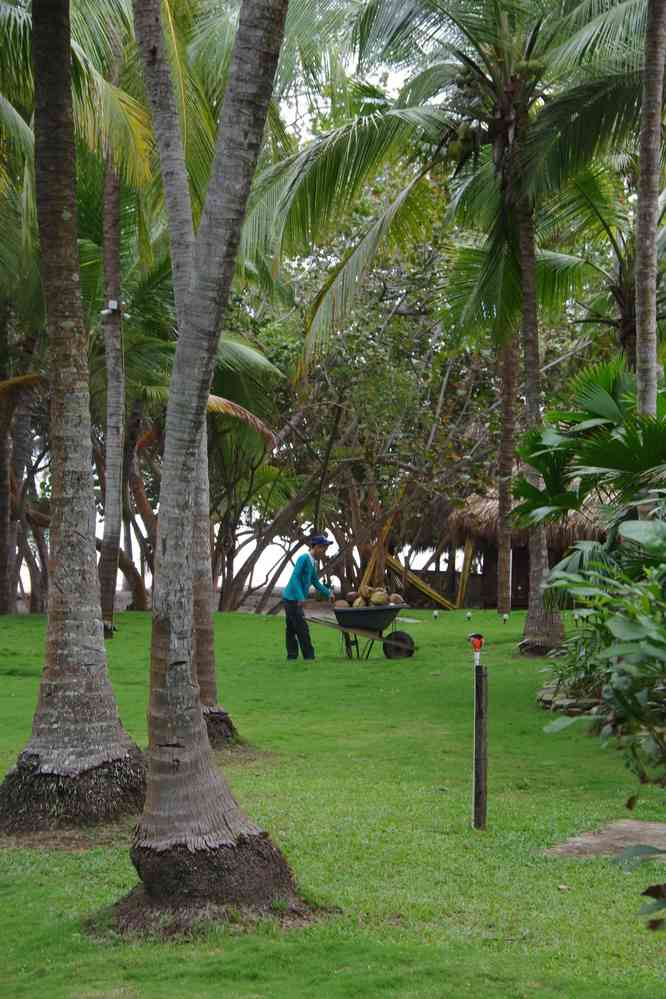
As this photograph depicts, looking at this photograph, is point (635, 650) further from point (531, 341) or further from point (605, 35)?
point (531, 341)

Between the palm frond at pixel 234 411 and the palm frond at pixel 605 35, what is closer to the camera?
the palm frond at pixel 605 35

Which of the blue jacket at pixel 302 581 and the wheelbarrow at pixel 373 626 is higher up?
the blue jacket at pixel 302 581

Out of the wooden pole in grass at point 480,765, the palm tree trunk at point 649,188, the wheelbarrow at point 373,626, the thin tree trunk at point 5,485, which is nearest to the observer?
the wooden pole in grass at point 480,765

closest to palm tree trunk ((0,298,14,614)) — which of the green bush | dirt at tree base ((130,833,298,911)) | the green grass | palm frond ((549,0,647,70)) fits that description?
the green grass

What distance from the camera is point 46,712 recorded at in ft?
25.6

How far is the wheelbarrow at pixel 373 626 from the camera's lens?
1688 centimetres

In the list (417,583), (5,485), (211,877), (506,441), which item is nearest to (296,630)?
(506,441)

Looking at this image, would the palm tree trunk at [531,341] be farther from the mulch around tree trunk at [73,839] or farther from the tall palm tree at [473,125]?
the mulch around tree trunk at [73,839]

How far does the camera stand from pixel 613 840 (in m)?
7.46

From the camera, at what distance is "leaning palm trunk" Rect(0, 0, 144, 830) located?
7.79m

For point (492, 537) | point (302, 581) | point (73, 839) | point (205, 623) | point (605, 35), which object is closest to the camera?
point (73, 839)

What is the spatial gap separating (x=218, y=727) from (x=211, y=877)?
4306mm

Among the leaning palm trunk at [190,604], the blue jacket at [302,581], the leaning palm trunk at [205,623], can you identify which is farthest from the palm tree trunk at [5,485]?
the leaning palm trunk at [190,604]

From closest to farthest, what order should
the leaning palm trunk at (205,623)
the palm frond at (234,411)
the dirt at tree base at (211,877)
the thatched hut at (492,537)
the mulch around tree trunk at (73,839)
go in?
the dirt at tree base at (211,877)
the mulch around tree trunk at (73,839)
the leaning palm trunk at (205,623)
the palm frond at (234,411)
the thatched hut at (492,537)
